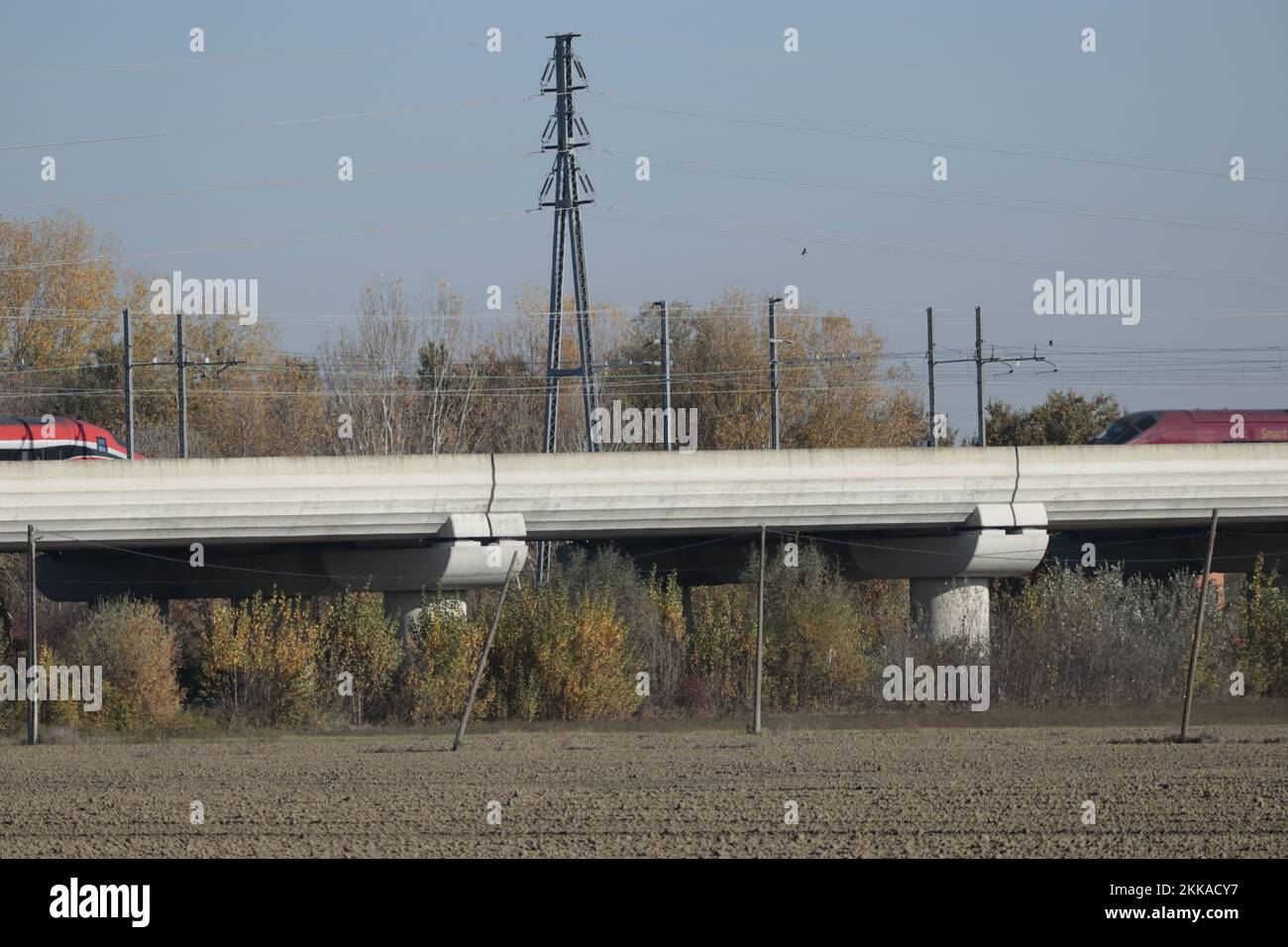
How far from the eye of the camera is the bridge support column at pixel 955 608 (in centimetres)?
4100

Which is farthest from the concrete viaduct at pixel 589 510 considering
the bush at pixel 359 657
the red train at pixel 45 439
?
the red train at pixel 45 439

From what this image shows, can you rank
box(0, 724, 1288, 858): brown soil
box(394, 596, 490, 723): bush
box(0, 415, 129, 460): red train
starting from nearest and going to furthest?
1. box(0, 724, 1288, 858): brown soil
2. box(394, 596, 490, 723): bush
3. box(0, 415, 129, 460): red train

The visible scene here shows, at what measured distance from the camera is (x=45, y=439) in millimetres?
44406

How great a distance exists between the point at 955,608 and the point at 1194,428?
926cm

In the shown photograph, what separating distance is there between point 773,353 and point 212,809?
31.1m

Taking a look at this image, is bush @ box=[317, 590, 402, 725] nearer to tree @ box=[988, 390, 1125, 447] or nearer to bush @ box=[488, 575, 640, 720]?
bush @ box=[488, 575, 640, 720]

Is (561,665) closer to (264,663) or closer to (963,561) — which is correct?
(264,663)

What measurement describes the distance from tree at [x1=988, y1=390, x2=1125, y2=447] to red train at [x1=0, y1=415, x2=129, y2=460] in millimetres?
41029

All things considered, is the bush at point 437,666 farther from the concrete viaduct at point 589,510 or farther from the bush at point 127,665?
the bush at point 127,665

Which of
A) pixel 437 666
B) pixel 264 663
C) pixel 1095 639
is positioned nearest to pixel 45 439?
pixel 264 663

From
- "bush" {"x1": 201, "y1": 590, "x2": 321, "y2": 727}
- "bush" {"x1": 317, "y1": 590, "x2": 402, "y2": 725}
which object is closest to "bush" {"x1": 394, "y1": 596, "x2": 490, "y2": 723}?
"bush" {"x1": 317, "y1": 590, "x2": 402, "y2": 725}

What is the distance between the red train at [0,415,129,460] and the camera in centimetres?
4375

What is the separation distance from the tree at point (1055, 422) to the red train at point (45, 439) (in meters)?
41.0
